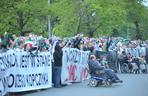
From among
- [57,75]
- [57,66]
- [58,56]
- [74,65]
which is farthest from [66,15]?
[57,75]

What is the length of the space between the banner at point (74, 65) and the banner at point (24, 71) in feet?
6.80

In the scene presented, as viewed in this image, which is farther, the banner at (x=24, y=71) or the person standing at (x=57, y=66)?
the person standing at (x=57, y=66)

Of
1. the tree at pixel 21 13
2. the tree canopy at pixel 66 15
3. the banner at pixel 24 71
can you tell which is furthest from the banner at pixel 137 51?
the banner at pixel 24 71

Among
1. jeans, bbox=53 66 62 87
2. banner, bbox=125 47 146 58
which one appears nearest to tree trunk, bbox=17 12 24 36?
banner, bbox=125 47 146 58

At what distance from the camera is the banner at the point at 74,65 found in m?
22.8

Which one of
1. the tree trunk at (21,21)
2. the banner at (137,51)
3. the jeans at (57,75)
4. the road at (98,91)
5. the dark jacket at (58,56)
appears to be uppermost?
the tree trunk at (21,21)

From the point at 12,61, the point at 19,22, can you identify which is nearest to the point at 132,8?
the point at 19,22

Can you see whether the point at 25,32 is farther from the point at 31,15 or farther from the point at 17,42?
the point at 17,42

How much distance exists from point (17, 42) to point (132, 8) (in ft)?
155

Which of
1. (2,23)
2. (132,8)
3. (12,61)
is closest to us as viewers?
(12,61)

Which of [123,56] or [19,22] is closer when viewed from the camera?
[123,56]

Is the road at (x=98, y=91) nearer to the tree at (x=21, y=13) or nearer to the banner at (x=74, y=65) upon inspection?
the banner at (x=74, y=65)

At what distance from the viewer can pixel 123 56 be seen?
3022 centimetres

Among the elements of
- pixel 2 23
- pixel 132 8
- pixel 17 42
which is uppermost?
pixel 132 8
